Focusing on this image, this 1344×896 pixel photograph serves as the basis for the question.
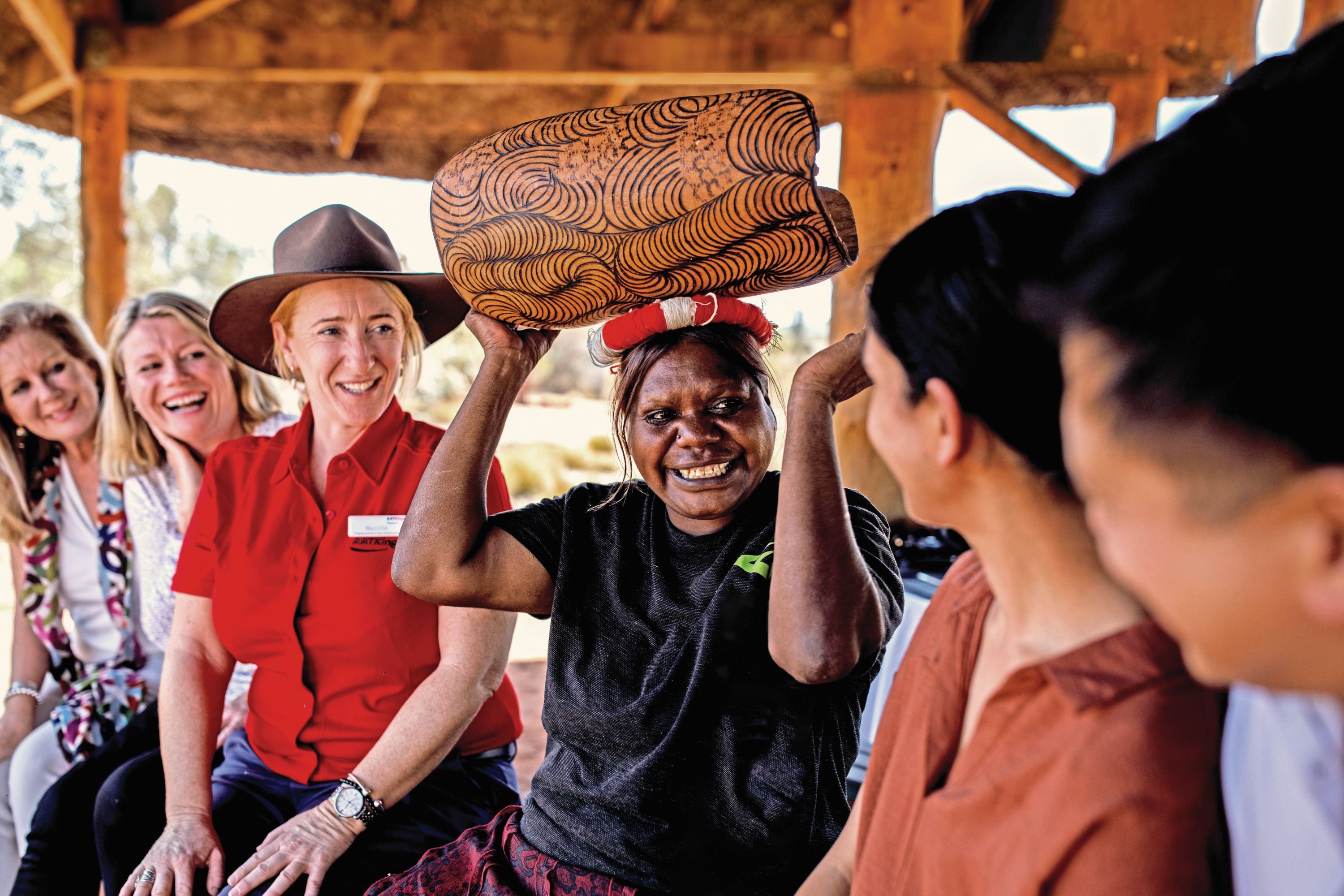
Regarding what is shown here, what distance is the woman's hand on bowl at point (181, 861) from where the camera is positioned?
183 centimetres

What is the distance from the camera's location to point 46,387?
2.73m

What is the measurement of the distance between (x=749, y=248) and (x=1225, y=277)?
2.87ft

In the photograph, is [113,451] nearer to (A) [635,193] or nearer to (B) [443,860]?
(B) [443,860]

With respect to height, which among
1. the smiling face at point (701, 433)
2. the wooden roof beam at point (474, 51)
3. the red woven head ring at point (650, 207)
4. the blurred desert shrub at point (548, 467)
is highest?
the wooden roof beam at point (474, 51)

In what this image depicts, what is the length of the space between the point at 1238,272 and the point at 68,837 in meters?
2.59

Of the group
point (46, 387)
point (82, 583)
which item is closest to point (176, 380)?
point (46, 387)

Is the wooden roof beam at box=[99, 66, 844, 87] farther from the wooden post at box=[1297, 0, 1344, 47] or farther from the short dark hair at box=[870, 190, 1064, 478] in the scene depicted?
the short dark hair at box=[870, 190, 1064, 478]

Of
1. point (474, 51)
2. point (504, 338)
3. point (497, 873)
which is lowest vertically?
point (497, 873)

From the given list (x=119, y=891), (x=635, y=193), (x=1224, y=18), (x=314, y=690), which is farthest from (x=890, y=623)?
(x=1224, y=18)

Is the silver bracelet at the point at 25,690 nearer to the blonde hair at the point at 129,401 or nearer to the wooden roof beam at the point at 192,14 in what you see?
the blonde hair at the point at 129,401

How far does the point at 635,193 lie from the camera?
136 centimetres

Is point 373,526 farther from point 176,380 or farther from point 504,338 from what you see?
point 176,380

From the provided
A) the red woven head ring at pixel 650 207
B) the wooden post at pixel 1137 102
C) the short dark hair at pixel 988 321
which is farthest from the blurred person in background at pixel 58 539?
the wooden post at pixel 1137 102

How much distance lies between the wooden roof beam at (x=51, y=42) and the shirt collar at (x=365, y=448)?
10.5ft
